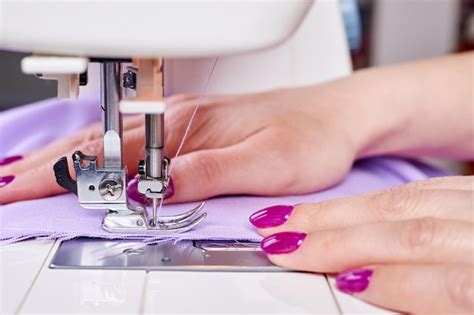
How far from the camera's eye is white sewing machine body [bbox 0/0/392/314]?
0.47m

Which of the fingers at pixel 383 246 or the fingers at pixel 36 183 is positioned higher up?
the fingers at pixel 383 246

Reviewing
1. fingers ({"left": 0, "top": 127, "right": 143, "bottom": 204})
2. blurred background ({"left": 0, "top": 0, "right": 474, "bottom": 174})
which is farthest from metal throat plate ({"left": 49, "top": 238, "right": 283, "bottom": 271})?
blurred background ({"left": 0, "top": 0, "right": 474, "bottom": 174})

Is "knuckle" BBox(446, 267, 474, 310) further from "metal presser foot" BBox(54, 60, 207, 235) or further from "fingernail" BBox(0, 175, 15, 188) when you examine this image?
"fingernail" BBox(0, 175, 15, 188)

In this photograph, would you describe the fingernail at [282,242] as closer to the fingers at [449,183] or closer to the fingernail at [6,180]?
the fingers at [449,183]

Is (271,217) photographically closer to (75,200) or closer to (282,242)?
(282,242)

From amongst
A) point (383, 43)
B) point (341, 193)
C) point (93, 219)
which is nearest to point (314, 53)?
point (341, 193)

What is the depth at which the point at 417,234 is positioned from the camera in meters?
0.53

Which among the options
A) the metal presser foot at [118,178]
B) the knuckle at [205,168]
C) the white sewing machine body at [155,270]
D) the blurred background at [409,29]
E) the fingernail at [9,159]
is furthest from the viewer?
the blurred background at [409,29]

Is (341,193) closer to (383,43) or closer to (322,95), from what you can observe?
(322,95)

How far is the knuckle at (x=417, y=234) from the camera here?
1.73 ft

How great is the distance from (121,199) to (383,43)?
6.81 ft

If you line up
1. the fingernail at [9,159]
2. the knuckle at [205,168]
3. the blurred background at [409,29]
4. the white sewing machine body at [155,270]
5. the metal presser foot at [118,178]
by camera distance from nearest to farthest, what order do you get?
the white sewing machine body at [155,270]
the metal presser foot at [118,178]
the knuckle at [205,168]
the fingernail at [9,159]
the blurred background at [409,29]

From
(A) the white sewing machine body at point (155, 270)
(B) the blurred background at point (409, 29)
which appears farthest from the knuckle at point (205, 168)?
(B) the blurred background at point (409, 29)

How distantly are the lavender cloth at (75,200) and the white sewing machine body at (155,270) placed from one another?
20 millimetres
